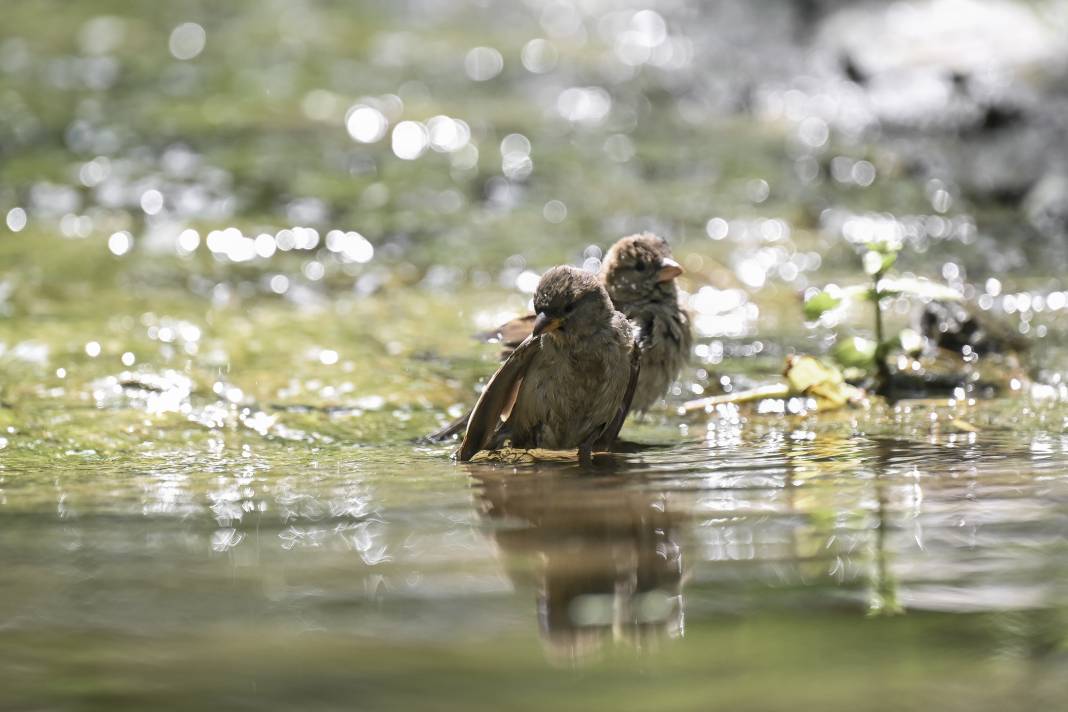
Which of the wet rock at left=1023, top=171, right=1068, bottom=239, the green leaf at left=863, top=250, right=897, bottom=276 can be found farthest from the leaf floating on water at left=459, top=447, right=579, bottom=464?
the wet rock at left=1023, top=171, right=1068, bottom=239

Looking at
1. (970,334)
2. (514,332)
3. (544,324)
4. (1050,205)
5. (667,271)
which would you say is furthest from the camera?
(1050,205)

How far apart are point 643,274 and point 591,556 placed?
287 centimetres

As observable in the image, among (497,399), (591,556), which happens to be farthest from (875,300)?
(591,556)

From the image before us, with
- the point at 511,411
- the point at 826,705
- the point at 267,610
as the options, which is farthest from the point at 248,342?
the point at 826,705

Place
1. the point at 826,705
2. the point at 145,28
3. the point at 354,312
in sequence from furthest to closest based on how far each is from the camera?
the point at 145,28 → the point at 354,312 → the point at 826,705

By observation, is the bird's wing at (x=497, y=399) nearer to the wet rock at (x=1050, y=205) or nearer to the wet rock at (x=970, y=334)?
the wet rock at (x=970, y=334)

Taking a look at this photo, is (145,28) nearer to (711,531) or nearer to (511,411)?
(511,411)

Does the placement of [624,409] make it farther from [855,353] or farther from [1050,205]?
[1050,205]

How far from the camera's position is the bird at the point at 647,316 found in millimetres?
5305

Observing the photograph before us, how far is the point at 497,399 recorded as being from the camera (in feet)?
15.6

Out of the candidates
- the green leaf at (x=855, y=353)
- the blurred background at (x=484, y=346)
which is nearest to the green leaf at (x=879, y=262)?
the green leaf at (x=855, y=353)

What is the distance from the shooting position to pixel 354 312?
7441 mm

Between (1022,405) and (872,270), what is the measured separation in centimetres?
80

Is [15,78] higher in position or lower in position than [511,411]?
higher
